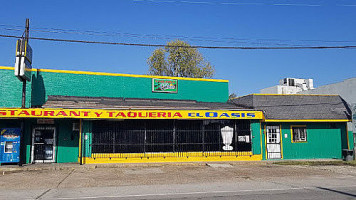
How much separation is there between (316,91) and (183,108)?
23.4 meters

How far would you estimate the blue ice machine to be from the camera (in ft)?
55.7

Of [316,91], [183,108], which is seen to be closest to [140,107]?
[183,108]

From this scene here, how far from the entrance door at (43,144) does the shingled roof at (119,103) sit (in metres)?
1.58

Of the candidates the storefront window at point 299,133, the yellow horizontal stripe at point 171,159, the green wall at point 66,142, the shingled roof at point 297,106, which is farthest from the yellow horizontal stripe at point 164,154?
the storefront window at point 299,133

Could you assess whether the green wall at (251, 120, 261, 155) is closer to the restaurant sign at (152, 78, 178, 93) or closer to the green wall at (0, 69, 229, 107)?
the green wall at (0, 69, 229, 107)

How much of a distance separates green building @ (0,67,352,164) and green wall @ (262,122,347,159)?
0.06 meters

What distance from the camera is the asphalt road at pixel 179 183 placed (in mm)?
9336

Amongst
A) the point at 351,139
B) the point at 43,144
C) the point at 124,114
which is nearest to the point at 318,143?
the point at 351,139

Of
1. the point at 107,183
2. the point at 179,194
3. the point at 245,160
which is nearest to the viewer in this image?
the point at 179,194

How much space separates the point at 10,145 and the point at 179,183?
1056 centimetres

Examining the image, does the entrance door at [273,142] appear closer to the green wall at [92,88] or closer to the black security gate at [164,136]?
the black security gate at [164,136]

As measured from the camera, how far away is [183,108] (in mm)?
18891

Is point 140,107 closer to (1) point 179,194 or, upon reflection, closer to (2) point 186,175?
(2) point 186,175

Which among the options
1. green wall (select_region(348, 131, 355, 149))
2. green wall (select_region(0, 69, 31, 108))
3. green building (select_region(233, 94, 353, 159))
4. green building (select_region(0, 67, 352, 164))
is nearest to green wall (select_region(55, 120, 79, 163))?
green building (select_region(0, 67, 352, 164))
